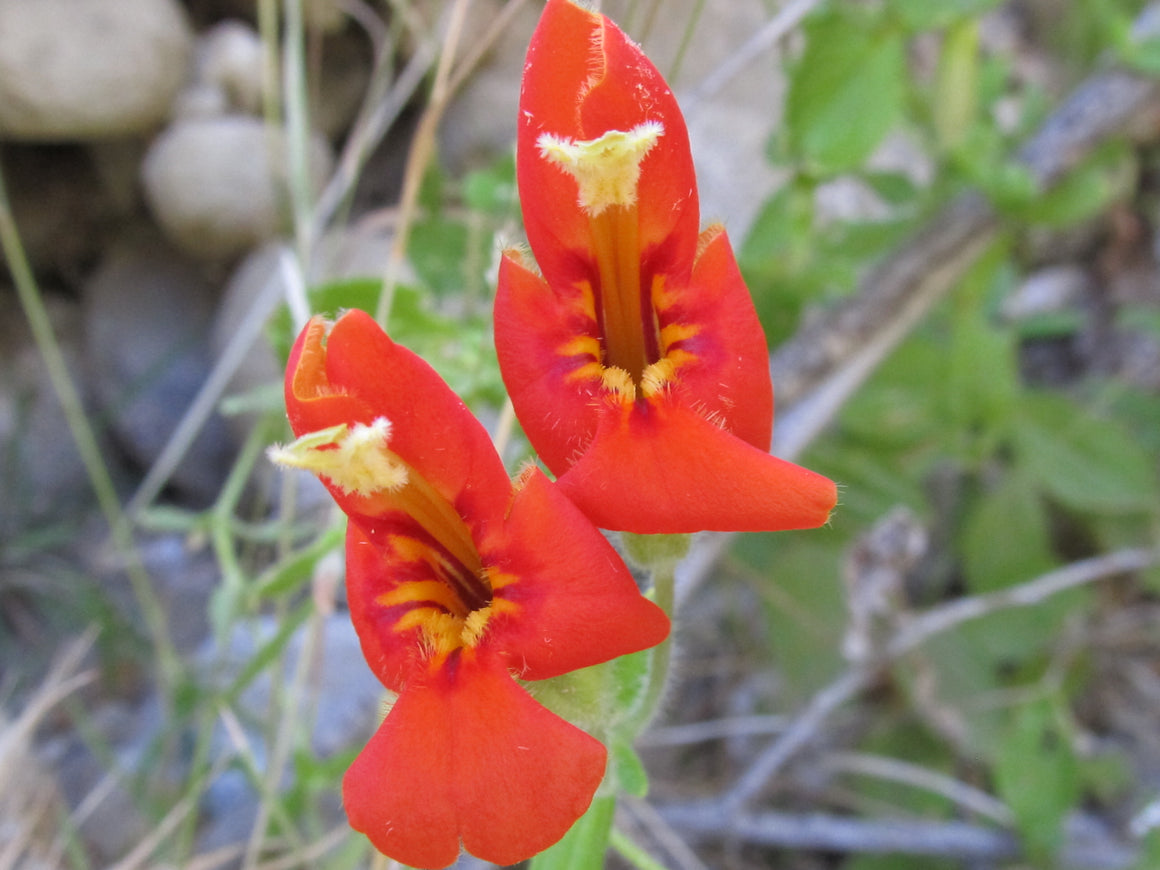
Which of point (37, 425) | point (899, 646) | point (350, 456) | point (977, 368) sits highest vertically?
point (350, 456)

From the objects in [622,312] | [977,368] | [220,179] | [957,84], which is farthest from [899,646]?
[220,179]

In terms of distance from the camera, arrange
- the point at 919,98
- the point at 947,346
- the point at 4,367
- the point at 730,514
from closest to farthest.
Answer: the point at 730,514, the point at 919,98, the point at 947,346, the point at 4,367

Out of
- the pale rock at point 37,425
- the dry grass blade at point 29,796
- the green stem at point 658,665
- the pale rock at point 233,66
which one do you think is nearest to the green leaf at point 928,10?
the green stem at point 658,665

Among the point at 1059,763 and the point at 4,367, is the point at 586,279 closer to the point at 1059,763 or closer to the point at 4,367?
the point at 1059,763

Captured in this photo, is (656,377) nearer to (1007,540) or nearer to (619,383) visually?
(619,383)

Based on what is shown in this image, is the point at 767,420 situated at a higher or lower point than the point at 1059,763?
higher

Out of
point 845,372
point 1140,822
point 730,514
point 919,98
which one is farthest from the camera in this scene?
point 919,98

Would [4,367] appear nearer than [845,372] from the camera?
No

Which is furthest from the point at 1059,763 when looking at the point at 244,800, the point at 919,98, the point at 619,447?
the point at 244,800
